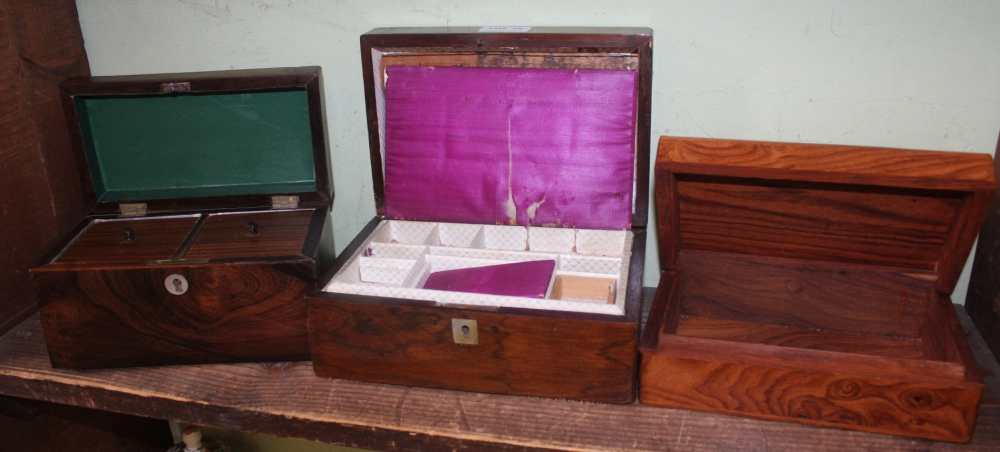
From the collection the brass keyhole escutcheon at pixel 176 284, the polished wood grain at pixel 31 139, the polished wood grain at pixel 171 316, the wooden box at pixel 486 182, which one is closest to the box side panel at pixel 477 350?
the wooden box at pixel 486 182

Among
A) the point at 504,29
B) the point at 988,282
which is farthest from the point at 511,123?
the point at 988,282

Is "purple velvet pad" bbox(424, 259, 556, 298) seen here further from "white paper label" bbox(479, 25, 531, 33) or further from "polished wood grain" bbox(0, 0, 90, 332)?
"polished wood grain" bbox(0, 0, 90, 332)

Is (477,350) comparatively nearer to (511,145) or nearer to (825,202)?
(511,145)

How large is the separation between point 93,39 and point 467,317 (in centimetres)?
110

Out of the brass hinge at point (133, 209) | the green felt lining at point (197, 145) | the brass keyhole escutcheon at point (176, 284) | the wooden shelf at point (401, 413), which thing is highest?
the green felt lining at point (197, 145)

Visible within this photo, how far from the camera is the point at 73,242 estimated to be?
1436mm

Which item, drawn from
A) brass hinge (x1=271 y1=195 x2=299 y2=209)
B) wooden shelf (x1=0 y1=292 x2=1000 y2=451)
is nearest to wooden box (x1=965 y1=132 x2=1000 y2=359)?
wooden shelf (x1=0 y1=292 x2=1000 y2=451)

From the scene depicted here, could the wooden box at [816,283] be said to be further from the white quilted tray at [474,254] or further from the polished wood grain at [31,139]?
the polished wood grain at [31,139]

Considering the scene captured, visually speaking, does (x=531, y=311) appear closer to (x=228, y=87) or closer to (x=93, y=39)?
(x=228, y=87)

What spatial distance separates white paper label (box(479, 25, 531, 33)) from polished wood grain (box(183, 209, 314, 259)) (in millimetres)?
484

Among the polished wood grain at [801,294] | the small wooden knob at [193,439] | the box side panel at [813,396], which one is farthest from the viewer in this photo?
the small wooden knob at [193,439]

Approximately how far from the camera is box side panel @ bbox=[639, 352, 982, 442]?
1.13 meters

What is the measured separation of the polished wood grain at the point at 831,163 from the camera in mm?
1168

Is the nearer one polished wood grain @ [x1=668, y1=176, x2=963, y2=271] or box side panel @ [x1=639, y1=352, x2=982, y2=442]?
box side panel @ [x1=639, y1=352, x2=982, y2=442]
